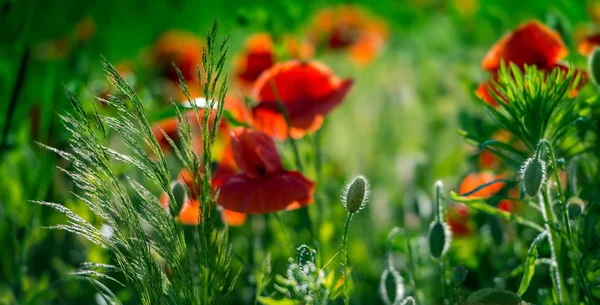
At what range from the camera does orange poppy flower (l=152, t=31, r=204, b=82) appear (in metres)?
2.67

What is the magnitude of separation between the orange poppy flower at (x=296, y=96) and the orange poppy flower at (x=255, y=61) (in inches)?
18.6

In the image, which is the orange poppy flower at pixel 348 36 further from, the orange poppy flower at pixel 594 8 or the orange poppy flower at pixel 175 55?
the orange poppy flower at pixel 594 8

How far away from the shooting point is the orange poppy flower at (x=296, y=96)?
134cm

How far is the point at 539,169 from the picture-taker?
808mm

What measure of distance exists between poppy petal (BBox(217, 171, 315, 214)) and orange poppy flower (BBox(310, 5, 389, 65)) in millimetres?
1796

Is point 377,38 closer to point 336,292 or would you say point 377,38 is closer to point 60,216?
point 60,216

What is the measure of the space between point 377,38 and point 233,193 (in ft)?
6.98

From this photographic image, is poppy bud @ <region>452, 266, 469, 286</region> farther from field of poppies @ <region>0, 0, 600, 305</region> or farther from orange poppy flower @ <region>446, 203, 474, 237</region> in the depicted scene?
orange poppy flower @ <region>446, 203, 474, 237</region>

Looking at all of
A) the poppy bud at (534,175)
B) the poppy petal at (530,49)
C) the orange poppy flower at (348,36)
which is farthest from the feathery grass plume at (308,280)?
the orange poppy flower at (348,36)

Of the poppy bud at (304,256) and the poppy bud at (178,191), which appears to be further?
the poppy bud at (178,191)

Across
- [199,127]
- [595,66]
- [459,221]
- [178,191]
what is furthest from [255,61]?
[595,66]

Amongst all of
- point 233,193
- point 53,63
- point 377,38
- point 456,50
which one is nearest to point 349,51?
point 377,38

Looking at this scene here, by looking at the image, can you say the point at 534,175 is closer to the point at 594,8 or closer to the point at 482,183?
the point at 482,183

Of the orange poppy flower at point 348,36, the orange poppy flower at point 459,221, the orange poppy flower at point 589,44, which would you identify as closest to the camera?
the orange poppy flower at point 589,44
